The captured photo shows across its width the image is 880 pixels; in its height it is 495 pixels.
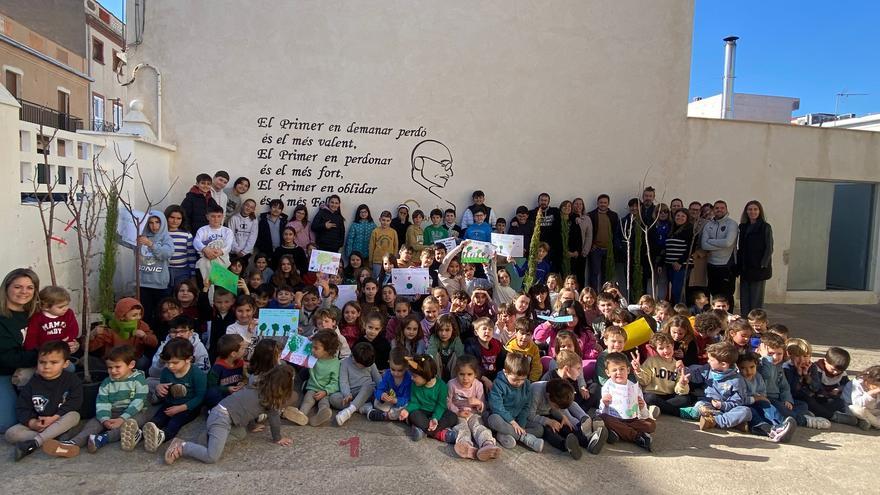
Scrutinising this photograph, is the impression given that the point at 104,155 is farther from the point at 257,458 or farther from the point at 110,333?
the point at 257,458

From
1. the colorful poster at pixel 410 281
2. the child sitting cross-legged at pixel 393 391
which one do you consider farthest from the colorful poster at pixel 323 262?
the child sitting cross-legged at pixel 393 391

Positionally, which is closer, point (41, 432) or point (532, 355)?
point (41, 432)

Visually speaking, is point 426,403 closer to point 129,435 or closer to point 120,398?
point 129,435

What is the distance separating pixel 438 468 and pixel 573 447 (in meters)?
0.93

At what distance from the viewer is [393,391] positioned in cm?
450

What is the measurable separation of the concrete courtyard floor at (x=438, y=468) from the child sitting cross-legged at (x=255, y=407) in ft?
0.38

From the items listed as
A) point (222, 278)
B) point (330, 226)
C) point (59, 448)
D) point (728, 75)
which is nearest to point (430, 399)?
point (59, 448)

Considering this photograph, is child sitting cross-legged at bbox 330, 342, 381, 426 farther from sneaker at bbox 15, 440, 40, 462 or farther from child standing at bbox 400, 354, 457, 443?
sneaker at bbox 15, 440, 40, 462

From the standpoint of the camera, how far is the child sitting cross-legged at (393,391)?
4422 mm

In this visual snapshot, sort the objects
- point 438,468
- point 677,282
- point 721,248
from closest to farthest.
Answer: point 438,468 < point 721,248 < point 677,282

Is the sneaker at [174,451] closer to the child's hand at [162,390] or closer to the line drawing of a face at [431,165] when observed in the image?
the child's hand at [162,390]

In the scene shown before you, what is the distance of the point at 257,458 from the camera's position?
12.4 ft

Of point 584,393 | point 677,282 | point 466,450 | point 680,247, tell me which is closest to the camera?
point 466,450

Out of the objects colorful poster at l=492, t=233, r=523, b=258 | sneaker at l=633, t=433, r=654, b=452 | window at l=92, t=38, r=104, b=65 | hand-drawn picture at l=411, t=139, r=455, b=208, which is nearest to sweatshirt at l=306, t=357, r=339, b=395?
sneaker at l=633, t=433, r=654, b=452
